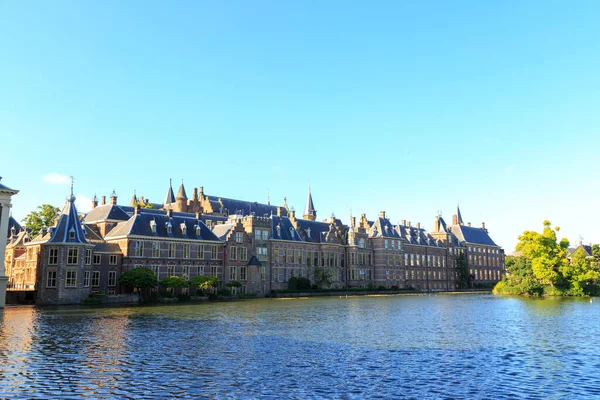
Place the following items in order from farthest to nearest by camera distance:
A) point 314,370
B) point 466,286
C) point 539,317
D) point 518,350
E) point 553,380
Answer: point 466,286 < point 539,317 < point 518,350 < point 314,370 < point 553,380

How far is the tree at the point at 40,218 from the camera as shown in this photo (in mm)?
79438

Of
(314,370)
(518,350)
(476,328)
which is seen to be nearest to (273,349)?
(314,370)

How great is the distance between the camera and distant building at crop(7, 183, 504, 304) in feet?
191

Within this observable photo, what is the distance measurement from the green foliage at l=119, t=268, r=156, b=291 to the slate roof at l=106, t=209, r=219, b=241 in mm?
5771

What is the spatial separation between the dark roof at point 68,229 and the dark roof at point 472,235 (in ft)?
313

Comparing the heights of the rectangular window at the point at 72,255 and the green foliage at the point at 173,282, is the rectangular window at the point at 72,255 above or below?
above

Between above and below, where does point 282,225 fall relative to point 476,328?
above

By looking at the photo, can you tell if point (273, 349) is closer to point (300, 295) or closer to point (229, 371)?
point (229, 371)

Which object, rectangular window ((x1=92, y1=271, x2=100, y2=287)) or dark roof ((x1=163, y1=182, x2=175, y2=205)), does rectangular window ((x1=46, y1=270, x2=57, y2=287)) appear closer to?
rectangular window ((x1=92, y1=271, x2=100, y2=287))

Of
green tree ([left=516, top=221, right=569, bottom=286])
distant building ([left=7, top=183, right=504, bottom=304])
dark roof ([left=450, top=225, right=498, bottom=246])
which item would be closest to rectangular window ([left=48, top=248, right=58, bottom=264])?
distant building ([left=7, top=183, right=504, bottom=304])

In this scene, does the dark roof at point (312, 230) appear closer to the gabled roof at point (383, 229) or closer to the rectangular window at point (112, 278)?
the gabled roof at point (383, 229)

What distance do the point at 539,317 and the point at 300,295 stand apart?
44519 mm

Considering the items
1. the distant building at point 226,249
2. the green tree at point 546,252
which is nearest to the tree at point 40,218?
the distant building at point 226,249

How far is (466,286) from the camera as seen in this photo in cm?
12469
